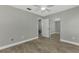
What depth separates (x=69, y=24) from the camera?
2627 mm

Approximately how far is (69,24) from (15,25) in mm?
2128

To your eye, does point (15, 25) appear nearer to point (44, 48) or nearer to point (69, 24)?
point (44, 48)

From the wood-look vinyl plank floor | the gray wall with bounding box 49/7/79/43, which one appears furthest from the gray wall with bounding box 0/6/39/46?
the gray wall with bounding box 49/7/79/43

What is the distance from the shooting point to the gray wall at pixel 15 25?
7.43 ft

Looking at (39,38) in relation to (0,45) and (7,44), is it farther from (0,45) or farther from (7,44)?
(0,45)

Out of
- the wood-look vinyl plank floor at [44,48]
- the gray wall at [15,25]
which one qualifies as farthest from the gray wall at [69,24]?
the gray wall at [15,25]

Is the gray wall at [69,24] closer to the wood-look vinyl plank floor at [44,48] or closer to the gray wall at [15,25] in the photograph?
the wood-look vinyl plank floor at [44,48]

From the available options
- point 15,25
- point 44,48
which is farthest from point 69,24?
point 15,25

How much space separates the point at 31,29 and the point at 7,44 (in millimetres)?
1127

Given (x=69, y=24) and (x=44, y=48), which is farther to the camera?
(x=69, y=24)
